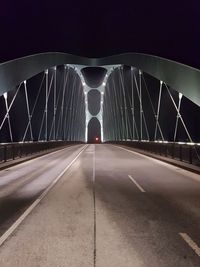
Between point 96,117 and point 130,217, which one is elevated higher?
point 96,117

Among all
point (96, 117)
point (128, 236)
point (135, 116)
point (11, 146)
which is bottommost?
point (128, 236)

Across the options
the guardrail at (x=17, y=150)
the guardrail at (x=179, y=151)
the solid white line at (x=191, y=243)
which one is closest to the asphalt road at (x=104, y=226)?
the solid white line at (x=191, y=243)

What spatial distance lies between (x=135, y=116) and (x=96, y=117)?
356ft

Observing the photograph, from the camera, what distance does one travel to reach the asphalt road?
4.90m

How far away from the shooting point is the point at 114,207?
28.2 feet

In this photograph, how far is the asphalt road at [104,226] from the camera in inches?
Answer: 193

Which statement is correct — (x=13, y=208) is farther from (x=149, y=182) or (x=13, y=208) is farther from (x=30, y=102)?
(x=30, y=102)

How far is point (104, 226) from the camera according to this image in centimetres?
670

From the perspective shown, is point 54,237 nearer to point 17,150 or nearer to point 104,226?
point 104,226

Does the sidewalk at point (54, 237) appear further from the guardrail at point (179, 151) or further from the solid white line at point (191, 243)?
the guardrail at point (179, 151)

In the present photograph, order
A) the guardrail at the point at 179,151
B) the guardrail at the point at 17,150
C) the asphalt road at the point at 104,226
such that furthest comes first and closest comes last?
1. the guardrail at the point at 17,150
2. the guardrail at the point at 179,151
3. the asphalt road at the point at 104,226

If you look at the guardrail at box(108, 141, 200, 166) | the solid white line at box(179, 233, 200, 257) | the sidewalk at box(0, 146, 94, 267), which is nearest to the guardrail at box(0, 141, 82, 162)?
the guardrail at box(108, 141, 200, 166)

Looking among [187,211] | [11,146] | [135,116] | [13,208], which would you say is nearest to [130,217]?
[187,211]

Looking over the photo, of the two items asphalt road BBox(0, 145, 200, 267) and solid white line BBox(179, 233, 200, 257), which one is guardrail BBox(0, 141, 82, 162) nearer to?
asphalt road BBox(0, 145, 200, 267)
